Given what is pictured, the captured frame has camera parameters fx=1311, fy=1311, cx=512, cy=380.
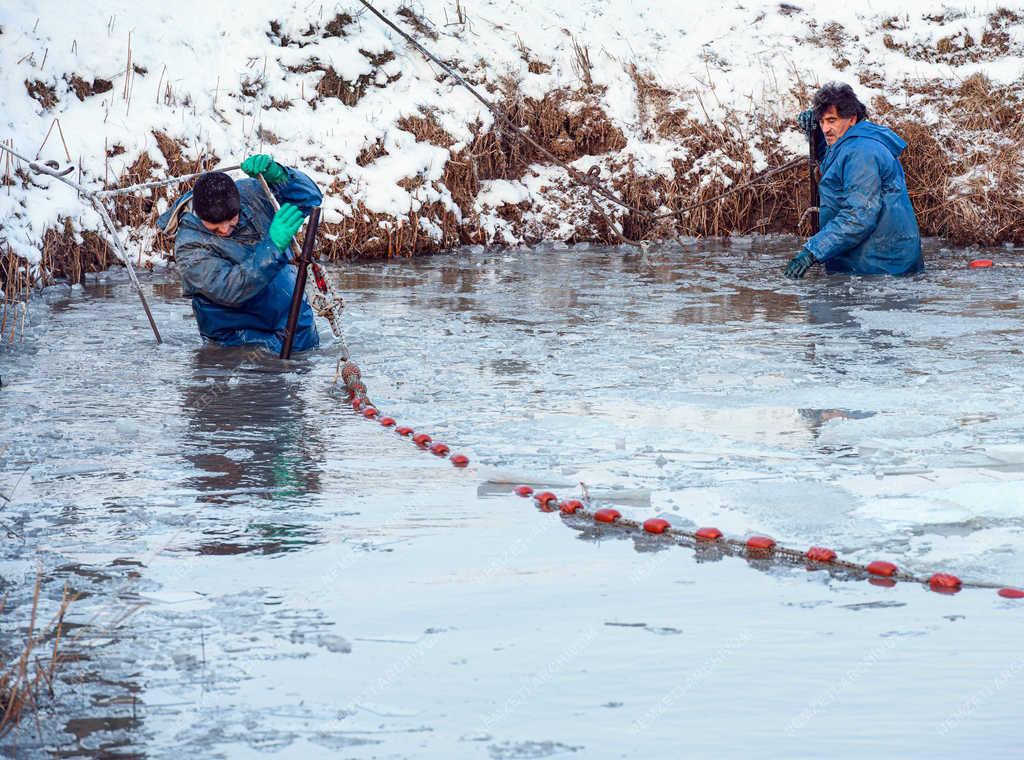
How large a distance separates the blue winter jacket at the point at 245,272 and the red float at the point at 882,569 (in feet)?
13.6

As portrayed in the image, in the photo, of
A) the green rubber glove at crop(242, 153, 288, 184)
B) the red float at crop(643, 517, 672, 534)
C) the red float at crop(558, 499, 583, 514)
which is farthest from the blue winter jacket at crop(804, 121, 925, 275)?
the red float at crop(643, 517, 672, 534)

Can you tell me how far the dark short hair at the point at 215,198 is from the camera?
22.4 feet

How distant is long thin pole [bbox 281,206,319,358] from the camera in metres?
6.89

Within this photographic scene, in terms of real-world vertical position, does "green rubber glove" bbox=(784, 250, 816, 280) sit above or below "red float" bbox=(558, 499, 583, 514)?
above

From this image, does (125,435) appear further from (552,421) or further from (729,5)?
(729,5)

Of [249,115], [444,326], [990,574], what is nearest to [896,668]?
[990,574]

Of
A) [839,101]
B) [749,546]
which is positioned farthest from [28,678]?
[839,101]

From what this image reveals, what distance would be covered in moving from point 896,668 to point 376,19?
12069 millimetres

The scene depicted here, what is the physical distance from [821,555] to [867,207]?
585 cm

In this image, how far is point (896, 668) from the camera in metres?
3.24

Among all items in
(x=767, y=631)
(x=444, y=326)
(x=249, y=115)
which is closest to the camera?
(x=767, y=631)

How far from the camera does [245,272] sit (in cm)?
710

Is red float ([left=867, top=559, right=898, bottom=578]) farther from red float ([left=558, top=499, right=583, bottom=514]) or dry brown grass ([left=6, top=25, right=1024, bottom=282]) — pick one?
dry brown grass ([left=6, top=25, right=1024, bottom=282])

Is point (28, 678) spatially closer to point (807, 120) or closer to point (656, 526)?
point (656, 526)
